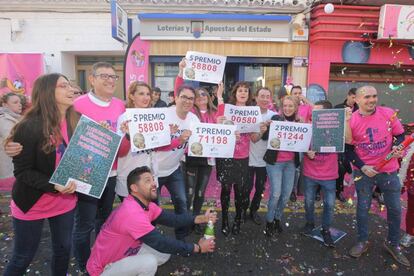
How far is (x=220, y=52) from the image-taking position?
31.3 ft

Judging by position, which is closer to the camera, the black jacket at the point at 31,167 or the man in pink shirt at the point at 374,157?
the black jacket at the point at 31,167

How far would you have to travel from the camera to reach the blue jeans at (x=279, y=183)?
154 inches

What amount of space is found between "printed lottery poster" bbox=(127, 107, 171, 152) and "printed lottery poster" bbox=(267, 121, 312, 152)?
1.34m

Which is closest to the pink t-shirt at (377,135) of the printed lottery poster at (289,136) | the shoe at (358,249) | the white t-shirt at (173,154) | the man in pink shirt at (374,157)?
the man in pink shirt at (374,157)

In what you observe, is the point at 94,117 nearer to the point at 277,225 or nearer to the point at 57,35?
the point at 277,225

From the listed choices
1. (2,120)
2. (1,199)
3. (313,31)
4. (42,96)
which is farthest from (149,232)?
(313,31)

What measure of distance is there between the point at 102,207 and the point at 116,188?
0.24m

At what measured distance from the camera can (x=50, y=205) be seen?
2424 millimetres

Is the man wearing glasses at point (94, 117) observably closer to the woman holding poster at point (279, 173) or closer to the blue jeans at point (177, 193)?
the blue jeans at point (177, 193)

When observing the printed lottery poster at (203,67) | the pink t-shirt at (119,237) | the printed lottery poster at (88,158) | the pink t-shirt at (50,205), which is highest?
the printed lottery poster at (203,67)

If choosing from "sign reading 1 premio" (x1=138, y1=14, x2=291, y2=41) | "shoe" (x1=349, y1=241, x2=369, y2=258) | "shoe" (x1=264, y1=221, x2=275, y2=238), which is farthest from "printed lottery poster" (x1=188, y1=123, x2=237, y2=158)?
Answer: "sign reading 1 premio" (x1=138, y1=14, x2=291, y2=41)

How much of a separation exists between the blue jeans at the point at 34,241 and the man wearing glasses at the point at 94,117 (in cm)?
30

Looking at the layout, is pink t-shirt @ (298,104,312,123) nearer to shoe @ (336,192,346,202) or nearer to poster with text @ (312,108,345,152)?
poster with text @ (312,108,345,152)

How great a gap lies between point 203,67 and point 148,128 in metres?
1.43
